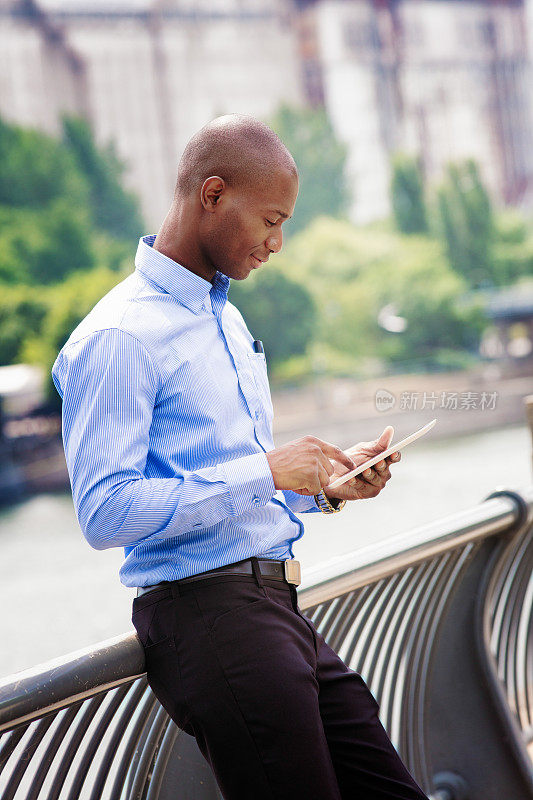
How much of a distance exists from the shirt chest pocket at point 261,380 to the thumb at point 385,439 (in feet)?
0.52

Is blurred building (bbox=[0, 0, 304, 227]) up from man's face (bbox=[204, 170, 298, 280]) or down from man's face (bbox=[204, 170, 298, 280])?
up

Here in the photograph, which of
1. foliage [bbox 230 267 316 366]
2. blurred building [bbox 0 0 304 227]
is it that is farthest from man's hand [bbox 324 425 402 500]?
blurred building [bbox 0 0 304 227]

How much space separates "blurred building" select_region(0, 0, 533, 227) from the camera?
180 ft

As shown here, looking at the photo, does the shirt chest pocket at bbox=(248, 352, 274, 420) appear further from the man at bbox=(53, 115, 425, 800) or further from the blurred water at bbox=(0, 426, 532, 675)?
the blurred water at bbox=(0, 426, 532, 675)

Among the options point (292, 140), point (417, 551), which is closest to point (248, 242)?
point (417, 551)

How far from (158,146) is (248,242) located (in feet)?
190

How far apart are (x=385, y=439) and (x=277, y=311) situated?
4651 centimetres

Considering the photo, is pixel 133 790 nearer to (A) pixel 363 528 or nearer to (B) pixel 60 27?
(A) pixel 363 528

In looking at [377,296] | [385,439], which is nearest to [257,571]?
[385,439]

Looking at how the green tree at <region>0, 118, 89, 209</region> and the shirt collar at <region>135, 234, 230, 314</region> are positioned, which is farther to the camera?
the green tree at <region>0, 118, 89, 209</region>

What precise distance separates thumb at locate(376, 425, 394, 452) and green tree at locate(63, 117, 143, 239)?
49869 millimetres

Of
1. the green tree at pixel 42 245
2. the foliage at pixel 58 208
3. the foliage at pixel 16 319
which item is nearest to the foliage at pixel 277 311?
the foliage at pixel 58 208

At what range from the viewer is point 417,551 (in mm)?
1736

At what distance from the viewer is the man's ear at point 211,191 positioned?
3.98 feet
